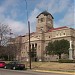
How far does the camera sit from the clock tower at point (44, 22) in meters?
135

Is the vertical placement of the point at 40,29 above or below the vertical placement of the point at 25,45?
above

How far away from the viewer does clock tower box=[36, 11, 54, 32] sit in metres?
135

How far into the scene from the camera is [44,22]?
444 ft

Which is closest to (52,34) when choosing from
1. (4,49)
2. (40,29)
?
(40,29)

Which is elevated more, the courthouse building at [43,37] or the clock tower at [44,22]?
the clock tower at [44,22]

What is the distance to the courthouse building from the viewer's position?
11369 cm

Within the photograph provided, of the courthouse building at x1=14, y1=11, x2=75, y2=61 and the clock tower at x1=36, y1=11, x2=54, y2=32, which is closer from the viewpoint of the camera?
the courthouse building at x1=14, y1=11, x2=75, y2=61

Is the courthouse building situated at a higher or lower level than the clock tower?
lower

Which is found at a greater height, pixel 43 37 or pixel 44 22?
pixel 44 22

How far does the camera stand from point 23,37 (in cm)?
13888

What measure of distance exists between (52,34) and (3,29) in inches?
2150

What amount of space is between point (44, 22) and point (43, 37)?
38.6 ft

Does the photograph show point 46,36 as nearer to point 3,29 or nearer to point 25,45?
point 25,45

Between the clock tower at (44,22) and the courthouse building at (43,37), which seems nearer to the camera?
the courthouse building at (43,37)
